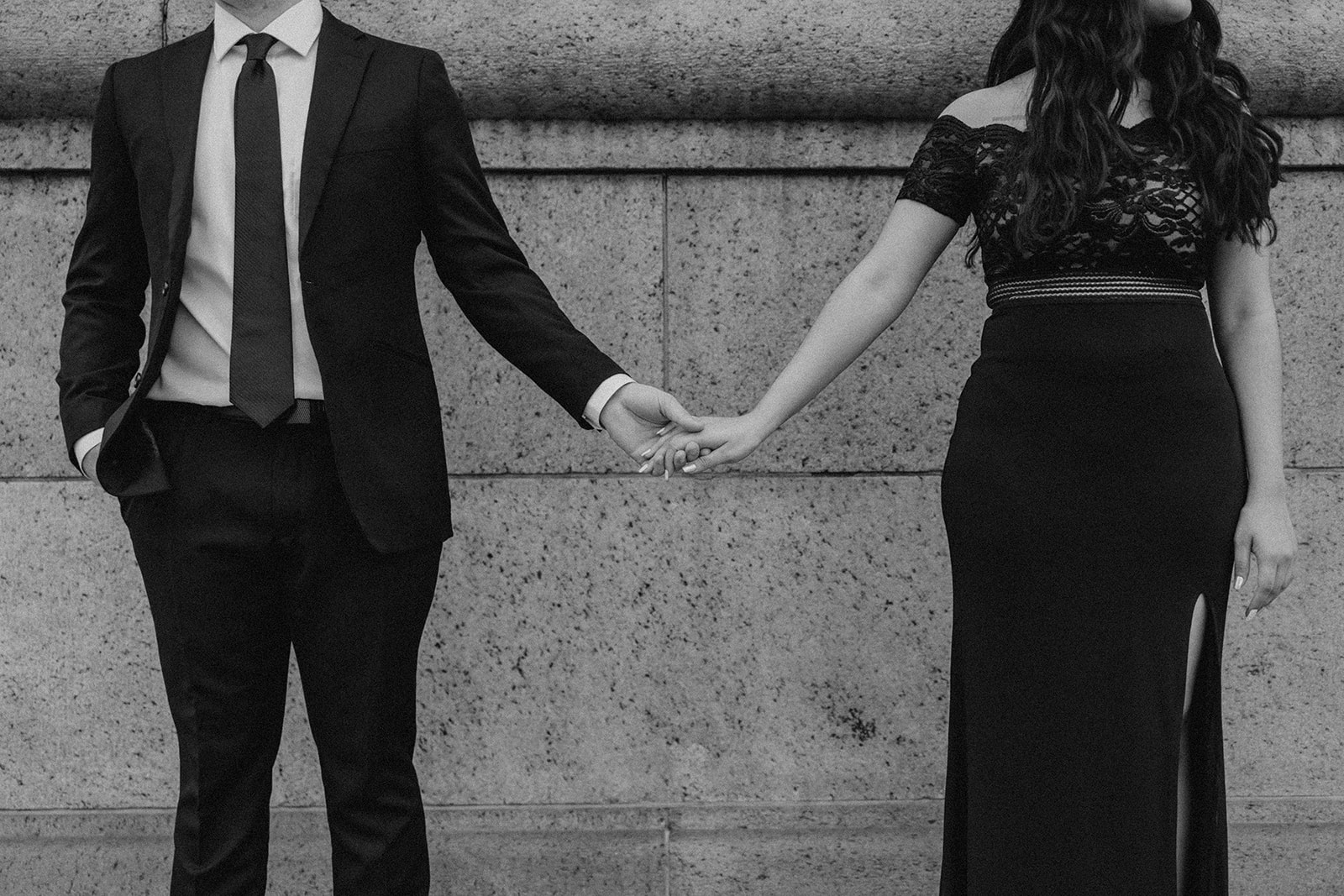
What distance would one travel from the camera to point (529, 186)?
3.81 m

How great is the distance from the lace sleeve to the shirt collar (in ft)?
4.14

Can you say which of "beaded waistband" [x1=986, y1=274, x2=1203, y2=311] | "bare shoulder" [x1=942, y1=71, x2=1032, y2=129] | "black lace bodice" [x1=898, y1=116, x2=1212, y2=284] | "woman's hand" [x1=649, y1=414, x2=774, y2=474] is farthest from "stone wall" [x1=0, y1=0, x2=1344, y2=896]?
"beaded waistband" [x1=986, y1=274, x2=1203, y2=311]

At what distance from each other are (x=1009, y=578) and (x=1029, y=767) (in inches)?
15.4

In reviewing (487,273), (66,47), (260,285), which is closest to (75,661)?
(66,47)

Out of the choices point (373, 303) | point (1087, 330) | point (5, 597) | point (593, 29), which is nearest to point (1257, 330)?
point (1087, 330)

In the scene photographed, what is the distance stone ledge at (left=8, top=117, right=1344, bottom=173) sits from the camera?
149 inches

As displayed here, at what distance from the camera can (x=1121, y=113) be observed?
8.80ft

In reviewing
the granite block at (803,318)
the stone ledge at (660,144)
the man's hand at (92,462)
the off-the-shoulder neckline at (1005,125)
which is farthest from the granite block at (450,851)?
the off-the-shoulder neckline at (1005,125)

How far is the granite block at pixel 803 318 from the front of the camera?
12.5 feet

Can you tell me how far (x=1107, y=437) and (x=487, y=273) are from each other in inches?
50.9

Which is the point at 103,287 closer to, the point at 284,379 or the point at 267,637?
the point at 284,379

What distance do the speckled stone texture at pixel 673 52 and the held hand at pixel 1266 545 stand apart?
164cm

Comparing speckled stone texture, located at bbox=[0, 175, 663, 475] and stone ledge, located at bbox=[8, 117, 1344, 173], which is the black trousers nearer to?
speckled stone texture, located at bbox=[0, 175, 663, 475]

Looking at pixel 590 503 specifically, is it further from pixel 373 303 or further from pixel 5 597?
pixel 5 597
